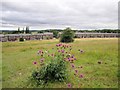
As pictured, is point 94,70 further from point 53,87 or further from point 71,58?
point 53,87

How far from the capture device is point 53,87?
575 cm

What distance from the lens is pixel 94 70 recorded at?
7.68 m

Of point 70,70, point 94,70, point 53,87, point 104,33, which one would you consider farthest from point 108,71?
point 104,33

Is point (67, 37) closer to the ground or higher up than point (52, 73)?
higher up

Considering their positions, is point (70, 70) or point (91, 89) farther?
point (70, 70)

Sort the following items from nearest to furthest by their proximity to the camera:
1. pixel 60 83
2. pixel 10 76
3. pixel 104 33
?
Answer: pixel 60 83
pixel 10 76
pixel 104 33

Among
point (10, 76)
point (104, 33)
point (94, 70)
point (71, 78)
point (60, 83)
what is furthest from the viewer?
point (104, 33)

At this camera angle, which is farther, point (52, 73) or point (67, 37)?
point (67, 37)

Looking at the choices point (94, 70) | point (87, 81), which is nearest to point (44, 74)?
point (87, 81)

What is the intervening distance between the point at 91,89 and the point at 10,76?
3.19 meters

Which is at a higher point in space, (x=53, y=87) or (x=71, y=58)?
(x=71, y=58)

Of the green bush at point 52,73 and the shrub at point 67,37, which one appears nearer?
the green bush at point 52,73

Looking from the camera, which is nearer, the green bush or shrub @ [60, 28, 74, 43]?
the green bush

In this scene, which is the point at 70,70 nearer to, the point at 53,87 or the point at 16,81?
the point at 53,87
